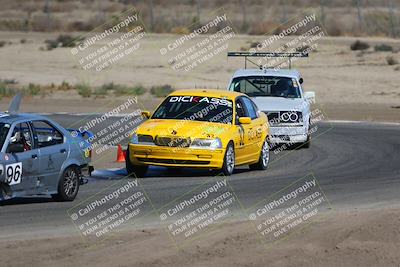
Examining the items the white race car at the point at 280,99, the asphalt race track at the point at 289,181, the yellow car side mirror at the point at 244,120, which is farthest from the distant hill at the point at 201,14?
the yellow car side mirror at the point at 244,120

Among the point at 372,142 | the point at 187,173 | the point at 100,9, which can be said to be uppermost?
the point at 187,173

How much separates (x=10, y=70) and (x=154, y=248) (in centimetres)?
3508

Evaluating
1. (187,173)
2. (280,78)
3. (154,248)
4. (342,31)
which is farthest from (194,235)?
(342,31)

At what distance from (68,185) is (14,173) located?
1.34m

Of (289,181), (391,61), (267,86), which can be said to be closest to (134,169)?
(289,181)

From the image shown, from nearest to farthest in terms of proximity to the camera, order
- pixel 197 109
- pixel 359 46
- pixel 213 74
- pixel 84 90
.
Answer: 1. pixel 197 109
2. pixel 84 90
3. pixel 213 74
4. pixel 359 46

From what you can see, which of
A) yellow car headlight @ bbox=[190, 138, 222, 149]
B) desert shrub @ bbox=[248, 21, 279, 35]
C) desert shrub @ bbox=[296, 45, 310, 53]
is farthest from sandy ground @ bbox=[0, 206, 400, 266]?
desert shrub @ bbox=[248, 21, 279, 35]

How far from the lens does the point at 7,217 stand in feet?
46.5

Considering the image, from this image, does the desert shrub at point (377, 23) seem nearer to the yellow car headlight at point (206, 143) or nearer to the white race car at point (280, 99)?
the white race car at point (280, 99)

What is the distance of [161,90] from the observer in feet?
129

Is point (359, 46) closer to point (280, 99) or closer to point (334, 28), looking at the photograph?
point (334, 28)

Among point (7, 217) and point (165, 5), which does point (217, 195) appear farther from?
point (165, 5)

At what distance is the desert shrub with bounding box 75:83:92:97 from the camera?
129 ft

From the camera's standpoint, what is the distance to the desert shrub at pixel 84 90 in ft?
129
